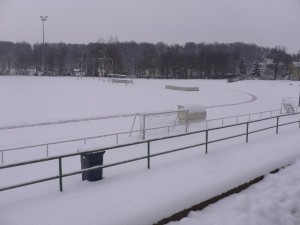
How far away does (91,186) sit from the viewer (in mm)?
7414

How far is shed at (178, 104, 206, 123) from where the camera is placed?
770 inches

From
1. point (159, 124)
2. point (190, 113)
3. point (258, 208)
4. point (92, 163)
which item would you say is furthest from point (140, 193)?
point (190, 113)

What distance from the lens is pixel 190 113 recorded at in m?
19.9

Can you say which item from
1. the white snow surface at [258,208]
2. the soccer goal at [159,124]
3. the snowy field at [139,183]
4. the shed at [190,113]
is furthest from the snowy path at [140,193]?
the shed at [190,113]

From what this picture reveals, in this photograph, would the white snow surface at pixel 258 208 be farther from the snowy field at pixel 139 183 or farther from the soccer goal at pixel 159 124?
the soccer goal at pixel 159 124

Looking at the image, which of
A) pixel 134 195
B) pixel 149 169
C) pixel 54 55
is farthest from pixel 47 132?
pixel 54 55

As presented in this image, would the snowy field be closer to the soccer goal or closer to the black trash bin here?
the black trash bin

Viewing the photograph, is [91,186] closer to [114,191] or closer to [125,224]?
[114,191]

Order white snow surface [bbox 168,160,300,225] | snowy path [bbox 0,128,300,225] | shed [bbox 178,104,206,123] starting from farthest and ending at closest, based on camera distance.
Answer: shed [bbox 178,104,206,123], white snow surface [bbox 168,160,300,225], snowy path [bbox 0,128,300,225]

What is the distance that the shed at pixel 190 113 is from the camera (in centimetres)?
1956

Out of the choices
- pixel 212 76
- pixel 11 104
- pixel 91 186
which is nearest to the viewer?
pixel 91 186

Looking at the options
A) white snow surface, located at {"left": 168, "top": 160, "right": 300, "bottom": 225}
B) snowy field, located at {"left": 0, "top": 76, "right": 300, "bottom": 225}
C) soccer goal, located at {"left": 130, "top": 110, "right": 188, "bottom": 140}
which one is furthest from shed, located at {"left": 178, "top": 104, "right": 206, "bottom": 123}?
white snow surface, located at {"left": 168, "top": 160, "right": 300, "bottom": 225}

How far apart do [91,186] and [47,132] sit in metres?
11.8

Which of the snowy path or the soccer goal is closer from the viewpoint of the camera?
the snowy path
